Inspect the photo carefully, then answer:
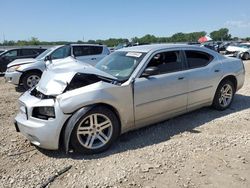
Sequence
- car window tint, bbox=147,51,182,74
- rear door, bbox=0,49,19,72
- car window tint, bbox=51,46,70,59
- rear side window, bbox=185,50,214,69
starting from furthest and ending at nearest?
rear door, bbox=0,49,19,72 → car window tint, bbox=51,46,70,59 → rear side window, bbox=185,50,214,69 → car window tint, bbox=147,51,182,74

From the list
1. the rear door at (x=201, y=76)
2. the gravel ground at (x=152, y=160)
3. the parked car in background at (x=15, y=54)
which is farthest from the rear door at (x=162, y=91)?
the parked car in background at (x=15, y=54)

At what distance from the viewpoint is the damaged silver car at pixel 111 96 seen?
12.9ft

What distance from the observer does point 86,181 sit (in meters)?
3.43

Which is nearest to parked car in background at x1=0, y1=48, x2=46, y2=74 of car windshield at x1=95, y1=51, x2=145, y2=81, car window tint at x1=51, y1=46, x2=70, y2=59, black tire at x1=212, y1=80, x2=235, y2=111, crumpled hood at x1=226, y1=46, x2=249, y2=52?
car window tint at x1=51, y1=46, x2=70, y2=59

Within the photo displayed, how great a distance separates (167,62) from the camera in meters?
5.13

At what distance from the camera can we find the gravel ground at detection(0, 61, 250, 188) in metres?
3.41

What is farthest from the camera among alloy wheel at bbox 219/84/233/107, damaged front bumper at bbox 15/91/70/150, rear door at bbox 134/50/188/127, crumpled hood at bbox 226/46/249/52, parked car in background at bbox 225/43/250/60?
crumpled hood at bbox 226/46/249/52

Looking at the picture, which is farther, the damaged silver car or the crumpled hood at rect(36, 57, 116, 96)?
the crumpled hood at rect(36, 57, 116, 96)

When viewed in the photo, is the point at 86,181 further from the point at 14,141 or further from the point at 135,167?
the point at 14,141

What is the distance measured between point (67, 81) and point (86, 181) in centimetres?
147

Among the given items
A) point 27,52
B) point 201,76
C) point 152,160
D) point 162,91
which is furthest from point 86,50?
point 152,160

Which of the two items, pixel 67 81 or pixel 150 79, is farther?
pixel 150 79

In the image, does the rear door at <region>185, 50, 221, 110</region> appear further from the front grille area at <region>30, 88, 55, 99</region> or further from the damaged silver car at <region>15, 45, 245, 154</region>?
the front grille area at <region>30, 88, 55, 99</region>

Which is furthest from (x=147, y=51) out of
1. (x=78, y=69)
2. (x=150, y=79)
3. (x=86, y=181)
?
(x=86, y=181)
